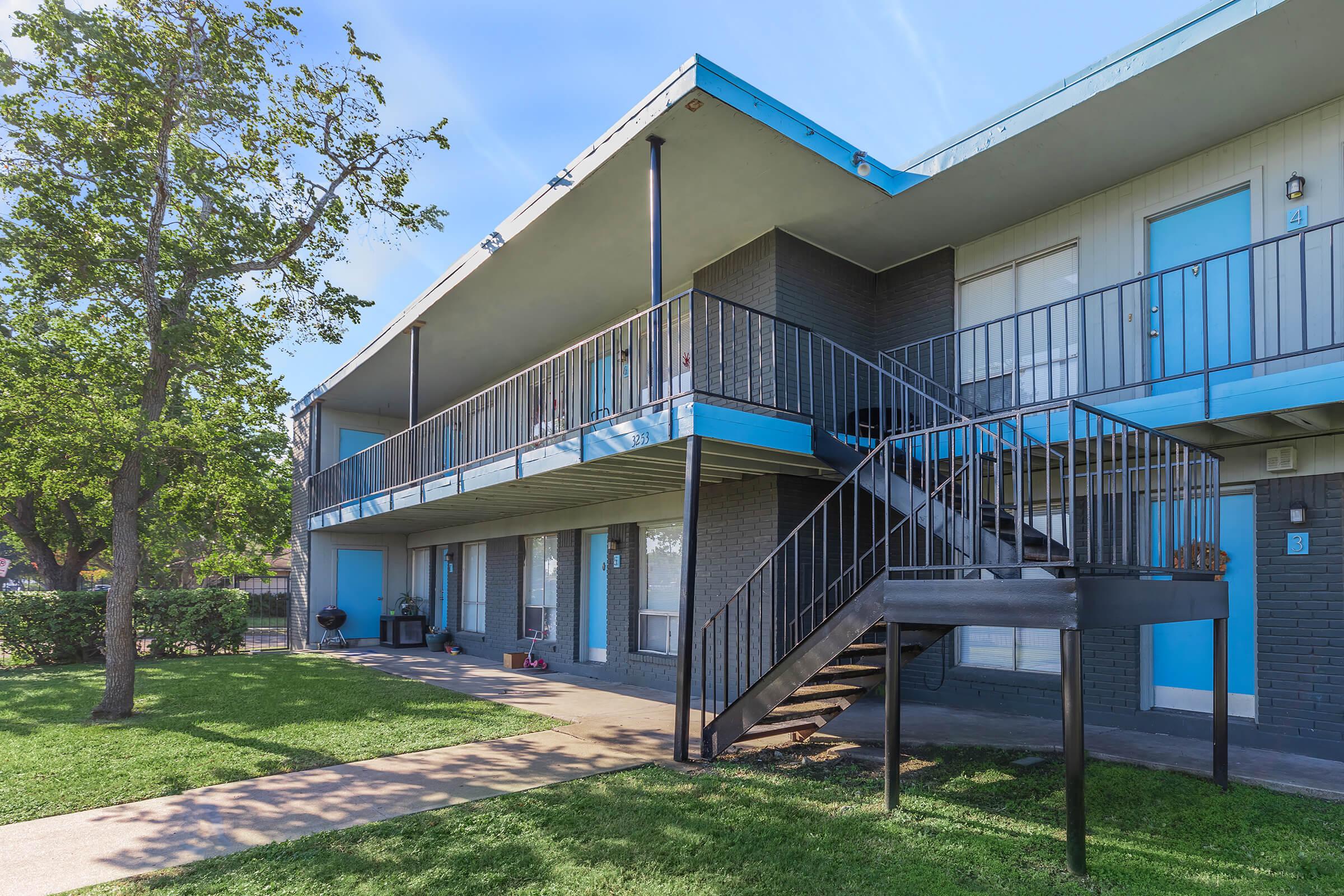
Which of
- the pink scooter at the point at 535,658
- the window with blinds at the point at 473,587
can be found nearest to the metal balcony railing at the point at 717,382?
the window with blinds at the point at 473,587

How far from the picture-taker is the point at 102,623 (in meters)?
14.2

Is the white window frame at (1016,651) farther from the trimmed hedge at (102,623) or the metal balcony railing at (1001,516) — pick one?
the trimmed hedge at (102,623)

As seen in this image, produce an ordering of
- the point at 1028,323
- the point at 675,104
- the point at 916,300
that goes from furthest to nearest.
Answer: the point at 916,300, the point at 1028,323, the point at 675,104

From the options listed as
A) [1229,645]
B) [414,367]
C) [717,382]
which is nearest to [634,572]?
[717,382]

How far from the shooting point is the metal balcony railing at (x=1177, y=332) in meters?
6.15

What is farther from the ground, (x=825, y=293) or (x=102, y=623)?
(x=825, y=293)

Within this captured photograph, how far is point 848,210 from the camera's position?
8.49 m

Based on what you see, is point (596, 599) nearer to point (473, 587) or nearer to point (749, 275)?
point (473, 587)

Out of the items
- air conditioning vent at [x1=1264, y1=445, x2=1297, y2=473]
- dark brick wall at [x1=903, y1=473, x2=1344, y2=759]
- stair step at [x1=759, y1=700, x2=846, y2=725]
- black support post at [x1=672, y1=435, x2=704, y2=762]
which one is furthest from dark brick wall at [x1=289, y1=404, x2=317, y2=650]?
air conditioning vent at [x1=1264, y1=445, x2=1297, y2=473]

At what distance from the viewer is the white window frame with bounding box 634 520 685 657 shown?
10438 millimetres

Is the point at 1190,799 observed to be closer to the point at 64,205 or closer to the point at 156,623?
the point at 64,205

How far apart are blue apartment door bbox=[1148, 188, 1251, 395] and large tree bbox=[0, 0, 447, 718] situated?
8.89m

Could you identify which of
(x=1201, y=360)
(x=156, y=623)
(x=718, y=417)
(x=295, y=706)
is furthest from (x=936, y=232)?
(x=156, y=623)

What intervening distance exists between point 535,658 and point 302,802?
25.1ft
